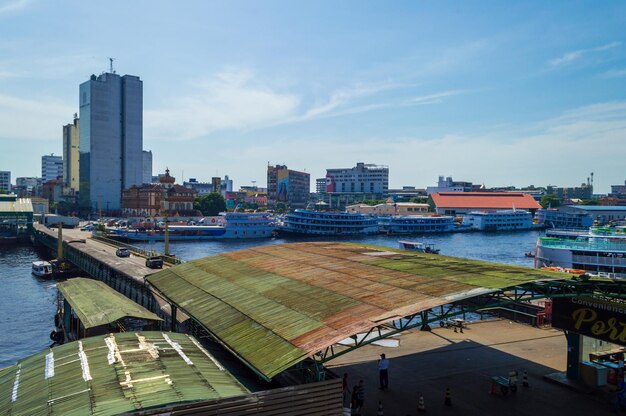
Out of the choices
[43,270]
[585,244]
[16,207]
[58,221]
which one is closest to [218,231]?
[16,207]

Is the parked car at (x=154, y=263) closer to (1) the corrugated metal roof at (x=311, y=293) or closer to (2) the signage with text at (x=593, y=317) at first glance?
(1) the corrugated metal roof at (x=311, y=293)

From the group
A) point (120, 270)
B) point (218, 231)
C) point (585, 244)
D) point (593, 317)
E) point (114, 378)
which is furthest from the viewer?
point (218, 231)

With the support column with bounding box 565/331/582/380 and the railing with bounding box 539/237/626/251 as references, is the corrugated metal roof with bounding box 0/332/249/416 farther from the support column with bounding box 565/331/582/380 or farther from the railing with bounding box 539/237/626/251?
the railing with bounding box 539/237/626/251

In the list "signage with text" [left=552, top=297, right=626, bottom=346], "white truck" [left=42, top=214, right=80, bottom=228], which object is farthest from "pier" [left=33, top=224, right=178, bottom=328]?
"white truck" [left=42, top=214, right=80, bottom=228]

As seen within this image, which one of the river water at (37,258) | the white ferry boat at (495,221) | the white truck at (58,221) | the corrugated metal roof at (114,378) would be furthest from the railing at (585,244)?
the white truck at (58,221)

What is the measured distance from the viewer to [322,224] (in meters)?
162

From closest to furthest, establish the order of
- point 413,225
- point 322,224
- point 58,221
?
point 322,224, point 58,221, point 413,225

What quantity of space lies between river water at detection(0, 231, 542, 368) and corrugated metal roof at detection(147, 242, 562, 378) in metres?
20.0

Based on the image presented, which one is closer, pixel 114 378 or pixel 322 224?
pixel 114 378

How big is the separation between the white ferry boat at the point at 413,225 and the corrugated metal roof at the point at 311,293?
141 m

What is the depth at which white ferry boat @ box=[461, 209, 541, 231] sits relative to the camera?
189250mm

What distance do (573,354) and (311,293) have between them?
44.4ft

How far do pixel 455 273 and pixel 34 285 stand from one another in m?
69.2

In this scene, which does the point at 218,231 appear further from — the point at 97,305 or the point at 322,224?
the point at 97,305
